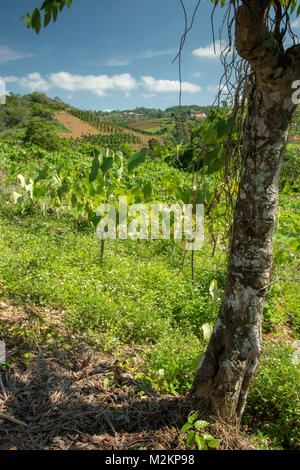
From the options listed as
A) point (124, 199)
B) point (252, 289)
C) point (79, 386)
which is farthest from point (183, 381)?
point (124, 199)

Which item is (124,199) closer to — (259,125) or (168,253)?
(168,253)

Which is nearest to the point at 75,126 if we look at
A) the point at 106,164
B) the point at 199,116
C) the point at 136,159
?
the point at 106,164

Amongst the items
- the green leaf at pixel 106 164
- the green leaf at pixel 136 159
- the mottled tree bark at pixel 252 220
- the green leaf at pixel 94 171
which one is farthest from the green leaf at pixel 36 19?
the green leaf at pixel 106 164

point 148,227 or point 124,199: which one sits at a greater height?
point 124,199

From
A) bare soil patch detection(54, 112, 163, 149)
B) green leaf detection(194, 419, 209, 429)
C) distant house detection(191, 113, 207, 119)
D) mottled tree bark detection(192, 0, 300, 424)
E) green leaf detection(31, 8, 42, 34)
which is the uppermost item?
bare soil patch detection(54, 112, 163, 149)

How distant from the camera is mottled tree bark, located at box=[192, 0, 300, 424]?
1.23m

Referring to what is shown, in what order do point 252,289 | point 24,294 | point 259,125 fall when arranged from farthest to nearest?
1. point 24,294
2. point 252,289
3. point 259,125

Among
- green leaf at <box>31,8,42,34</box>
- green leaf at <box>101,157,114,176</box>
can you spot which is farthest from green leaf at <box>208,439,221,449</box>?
green leaf at <box>101,157,114,176</box>

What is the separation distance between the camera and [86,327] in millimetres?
2590

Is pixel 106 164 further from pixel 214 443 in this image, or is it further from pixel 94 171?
pixel 214 443

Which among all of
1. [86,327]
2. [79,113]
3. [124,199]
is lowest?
[86,327]

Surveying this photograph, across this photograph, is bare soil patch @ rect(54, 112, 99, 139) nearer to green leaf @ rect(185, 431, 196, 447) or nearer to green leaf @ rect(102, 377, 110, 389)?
green leaf @ rect(102, 377, 110, 389)
